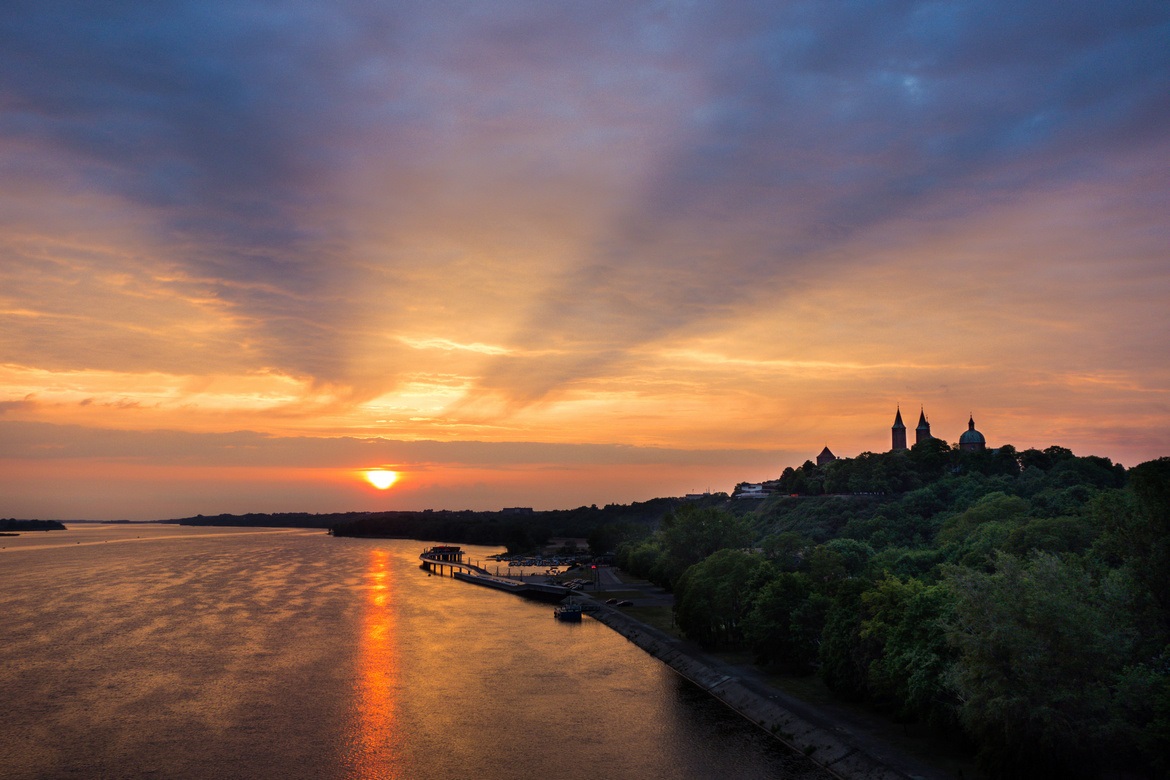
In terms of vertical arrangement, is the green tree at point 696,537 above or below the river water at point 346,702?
above

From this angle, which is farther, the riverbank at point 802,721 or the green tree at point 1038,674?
the riverbank at point 802,721

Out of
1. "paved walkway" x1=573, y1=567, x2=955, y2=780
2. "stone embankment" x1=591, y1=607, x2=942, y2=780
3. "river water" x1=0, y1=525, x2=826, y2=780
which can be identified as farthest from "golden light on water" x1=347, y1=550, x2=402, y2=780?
"paved walkway" x1=573, y1=567, x2=955, y2=780

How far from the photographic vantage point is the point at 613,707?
73.9 metres

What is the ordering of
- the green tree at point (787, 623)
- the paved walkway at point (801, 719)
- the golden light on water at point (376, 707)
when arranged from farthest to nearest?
the green tree at point (787, 623) → the golden light on water at point (376, 707) → the paved walkway at point (801, 719)

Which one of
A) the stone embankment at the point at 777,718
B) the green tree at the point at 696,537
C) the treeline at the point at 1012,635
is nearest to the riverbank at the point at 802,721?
the stone embankment at the point at 777,718

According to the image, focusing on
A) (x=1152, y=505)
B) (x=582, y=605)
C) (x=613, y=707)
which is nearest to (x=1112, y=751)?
(x=1152, y=505)

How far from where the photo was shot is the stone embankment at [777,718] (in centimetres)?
5353

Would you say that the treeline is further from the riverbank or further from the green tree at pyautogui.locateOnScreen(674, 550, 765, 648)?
the riverbank

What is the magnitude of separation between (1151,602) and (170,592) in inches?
6351

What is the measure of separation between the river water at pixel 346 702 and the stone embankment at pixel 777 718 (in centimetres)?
147

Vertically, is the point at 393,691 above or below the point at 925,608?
below

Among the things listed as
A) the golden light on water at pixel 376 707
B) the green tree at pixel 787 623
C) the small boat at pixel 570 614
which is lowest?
the golden light on water at pixel 376 707

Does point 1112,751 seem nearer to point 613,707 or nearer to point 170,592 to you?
point 613,707

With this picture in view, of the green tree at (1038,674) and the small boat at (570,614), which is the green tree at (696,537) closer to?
the small boat at (570,614)
